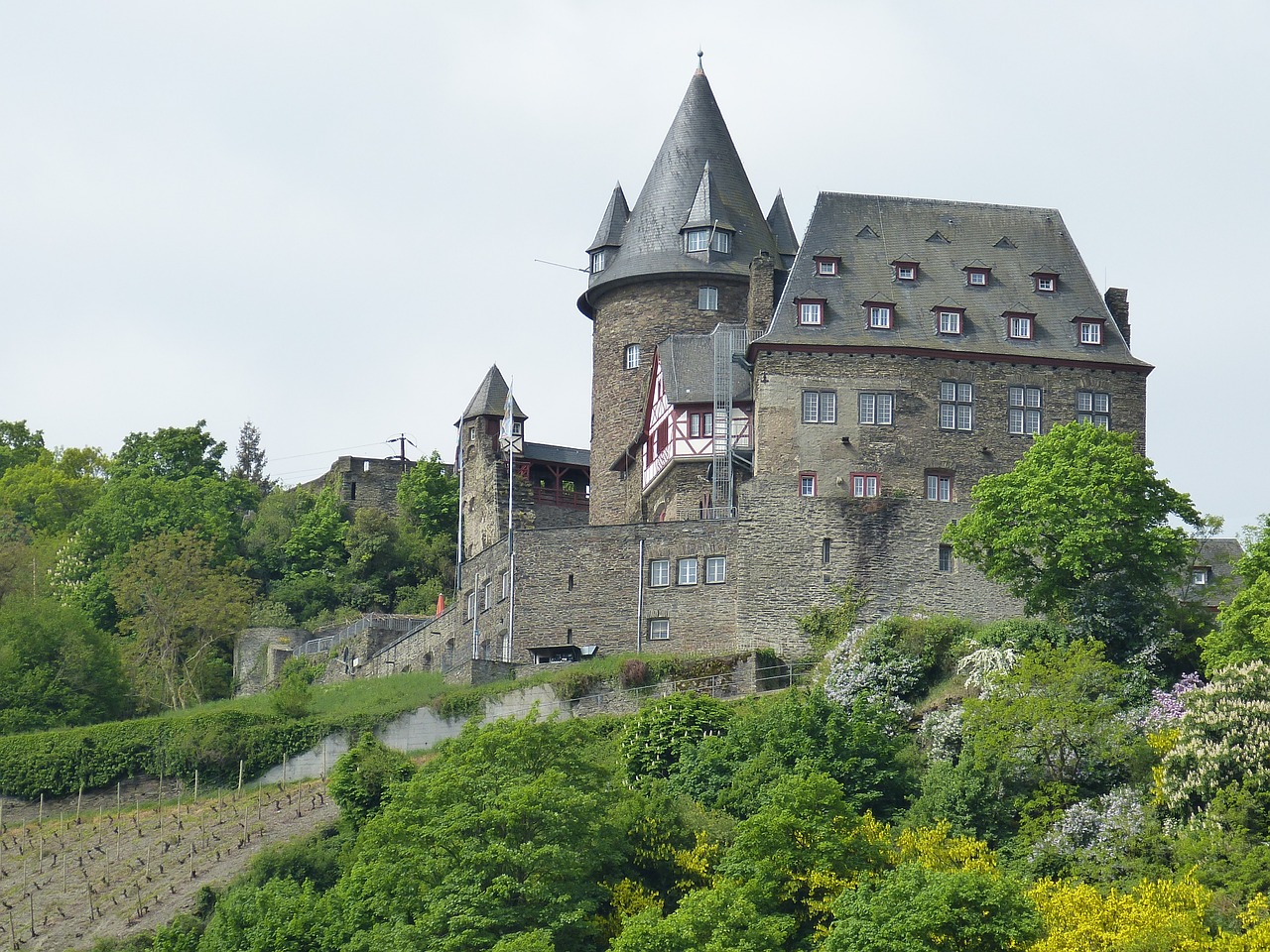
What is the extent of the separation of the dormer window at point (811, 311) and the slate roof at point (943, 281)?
0.50 ft

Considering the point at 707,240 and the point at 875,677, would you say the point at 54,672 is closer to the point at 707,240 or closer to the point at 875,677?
the point at 707,240

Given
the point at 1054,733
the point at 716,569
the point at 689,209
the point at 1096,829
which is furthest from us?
the point at 689,209

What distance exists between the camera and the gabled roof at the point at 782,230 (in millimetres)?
80500

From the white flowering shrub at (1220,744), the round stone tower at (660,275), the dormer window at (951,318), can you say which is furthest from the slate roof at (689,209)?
the white flowering shrub at (1220,744)

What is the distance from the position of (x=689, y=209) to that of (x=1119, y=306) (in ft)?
44.6

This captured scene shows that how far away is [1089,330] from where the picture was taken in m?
73.0

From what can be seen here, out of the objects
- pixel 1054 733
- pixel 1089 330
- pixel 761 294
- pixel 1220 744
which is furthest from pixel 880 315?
pixel 1220 744

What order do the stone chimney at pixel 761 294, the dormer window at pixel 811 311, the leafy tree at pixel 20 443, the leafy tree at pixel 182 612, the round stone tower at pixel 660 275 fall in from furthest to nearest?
1. the leafy tree at pixel 20 443
2. the leafy tree at pixel 182 612
3. the round stone tower at pixel 660 275
4. the stone chimney at pixel 761 294
5. the dormer window at pixel 811 311

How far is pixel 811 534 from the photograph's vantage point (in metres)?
69.4

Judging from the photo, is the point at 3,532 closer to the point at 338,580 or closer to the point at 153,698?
the point at 338,580

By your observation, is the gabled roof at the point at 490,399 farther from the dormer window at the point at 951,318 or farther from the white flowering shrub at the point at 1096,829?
the white flowering shrub at the point at 1096,829

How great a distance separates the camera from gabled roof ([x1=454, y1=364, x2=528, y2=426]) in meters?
89.2

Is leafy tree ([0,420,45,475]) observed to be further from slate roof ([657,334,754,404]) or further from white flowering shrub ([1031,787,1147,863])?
white flowering shrub ([1031,787,1147,863])

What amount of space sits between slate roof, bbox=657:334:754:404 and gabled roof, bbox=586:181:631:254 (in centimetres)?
529
